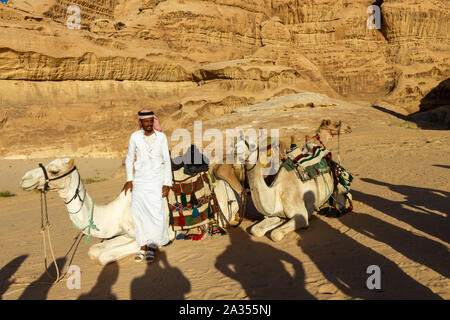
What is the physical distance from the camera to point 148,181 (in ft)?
12.7

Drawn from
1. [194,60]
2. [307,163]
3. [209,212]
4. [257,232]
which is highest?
[194,60]

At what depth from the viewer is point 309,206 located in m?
4.97

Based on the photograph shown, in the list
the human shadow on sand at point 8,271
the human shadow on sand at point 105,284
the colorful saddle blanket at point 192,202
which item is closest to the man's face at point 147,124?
the colorful saddle blanket at point 192,202

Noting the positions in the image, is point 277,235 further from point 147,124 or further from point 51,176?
point 51,176

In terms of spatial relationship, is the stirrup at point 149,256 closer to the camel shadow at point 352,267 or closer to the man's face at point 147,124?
the man's face at point 147,124

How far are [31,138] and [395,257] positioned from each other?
78.1 feet

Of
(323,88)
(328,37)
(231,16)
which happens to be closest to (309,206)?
(323,88)

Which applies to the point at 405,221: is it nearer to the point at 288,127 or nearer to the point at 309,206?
the point at 309,206

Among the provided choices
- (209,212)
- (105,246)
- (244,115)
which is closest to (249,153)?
(209,212)

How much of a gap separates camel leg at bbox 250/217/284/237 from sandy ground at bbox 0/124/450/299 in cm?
11

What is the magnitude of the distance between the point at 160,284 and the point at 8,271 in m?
2.37

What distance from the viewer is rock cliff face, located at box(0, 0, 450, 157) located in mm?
22734

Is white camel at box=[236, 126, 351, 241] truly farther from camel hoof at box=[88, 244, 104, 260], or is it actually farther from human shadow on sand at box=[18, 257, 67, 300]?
human shadow on sand at box=[18, 257, 67, 300]

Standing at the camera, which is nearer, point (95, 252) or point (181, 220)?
point (95, 252)
